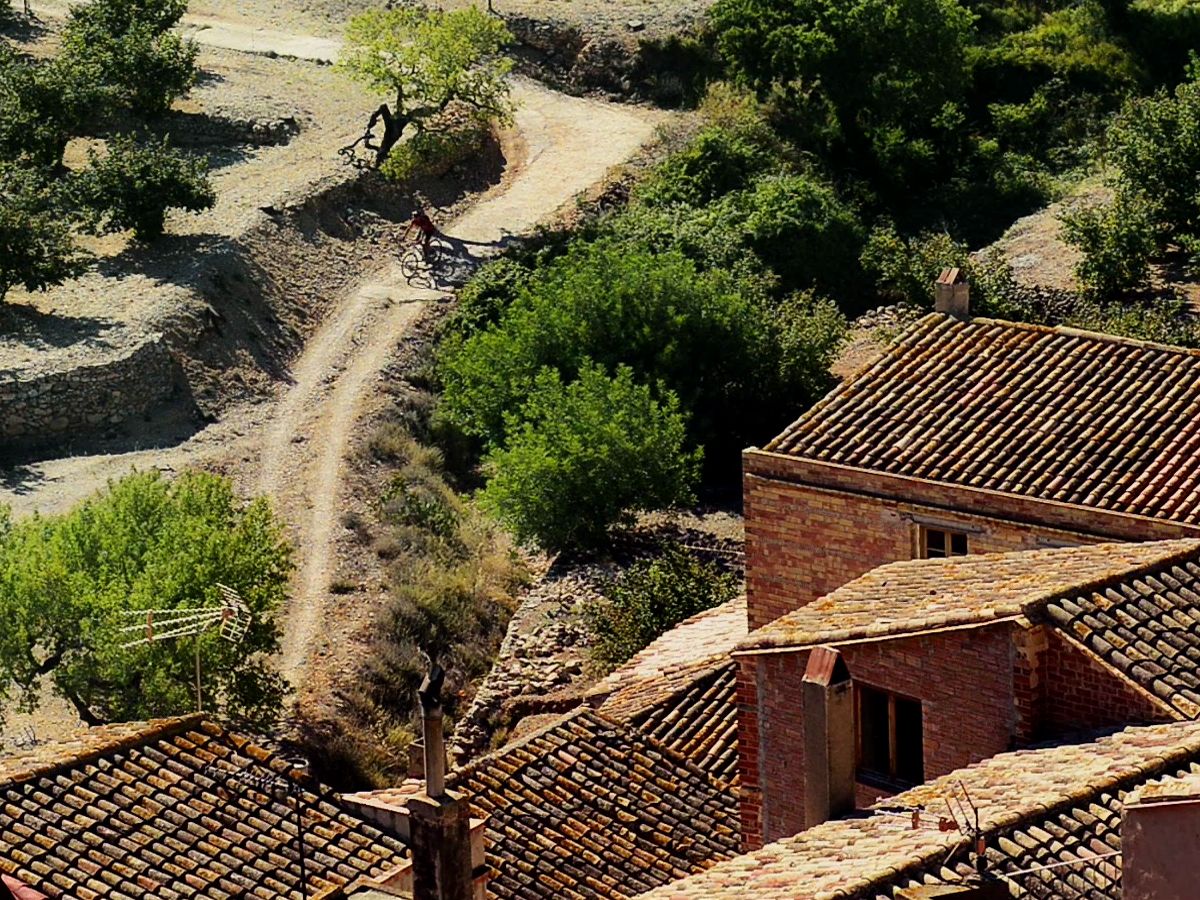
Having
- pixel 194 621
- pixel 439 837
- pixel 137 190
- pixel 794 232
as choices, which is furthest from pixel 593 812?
pixel 137 190

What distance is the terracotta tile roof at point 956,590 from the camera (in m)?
20.1

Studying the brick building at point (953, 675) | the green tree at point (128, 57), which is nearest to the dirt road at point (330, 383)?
the green tree at point (128, 57)

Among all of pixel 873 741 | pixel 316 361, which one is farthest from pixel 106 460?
pixel 873 741

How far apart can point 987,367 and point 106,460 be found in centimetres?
1998

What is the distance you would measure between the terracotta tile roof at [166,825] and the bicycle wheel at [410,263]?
31.4 meters

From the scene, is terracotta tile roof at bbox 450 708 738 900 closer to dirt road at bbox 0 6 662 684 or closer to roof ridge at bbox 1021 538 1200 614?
roof ridge at bbox 1021 538 1200 614

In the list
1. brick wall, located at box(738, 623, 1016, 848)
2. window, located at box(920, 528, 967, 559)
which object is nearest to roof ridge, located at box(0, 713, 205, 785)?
brick wall, located at box(738, 623, 1016, 848)

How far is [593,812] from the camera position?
78.2 feet

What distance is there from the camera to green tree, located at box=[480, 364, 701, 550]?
121 ft

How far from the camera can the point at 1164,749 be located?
58.1ft

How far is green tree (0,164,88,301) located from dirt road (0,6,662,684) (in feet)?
15.5

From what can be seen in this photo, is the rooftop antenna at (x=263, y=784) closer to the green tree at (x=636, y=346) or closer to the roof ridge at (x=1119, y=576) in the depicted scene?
the roof ridge at (x=1119, y=576)

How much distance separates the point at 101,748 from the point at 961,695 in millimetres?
7132

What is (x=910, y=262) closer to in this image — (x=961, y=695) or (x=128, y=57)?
(x=128, y=57)
